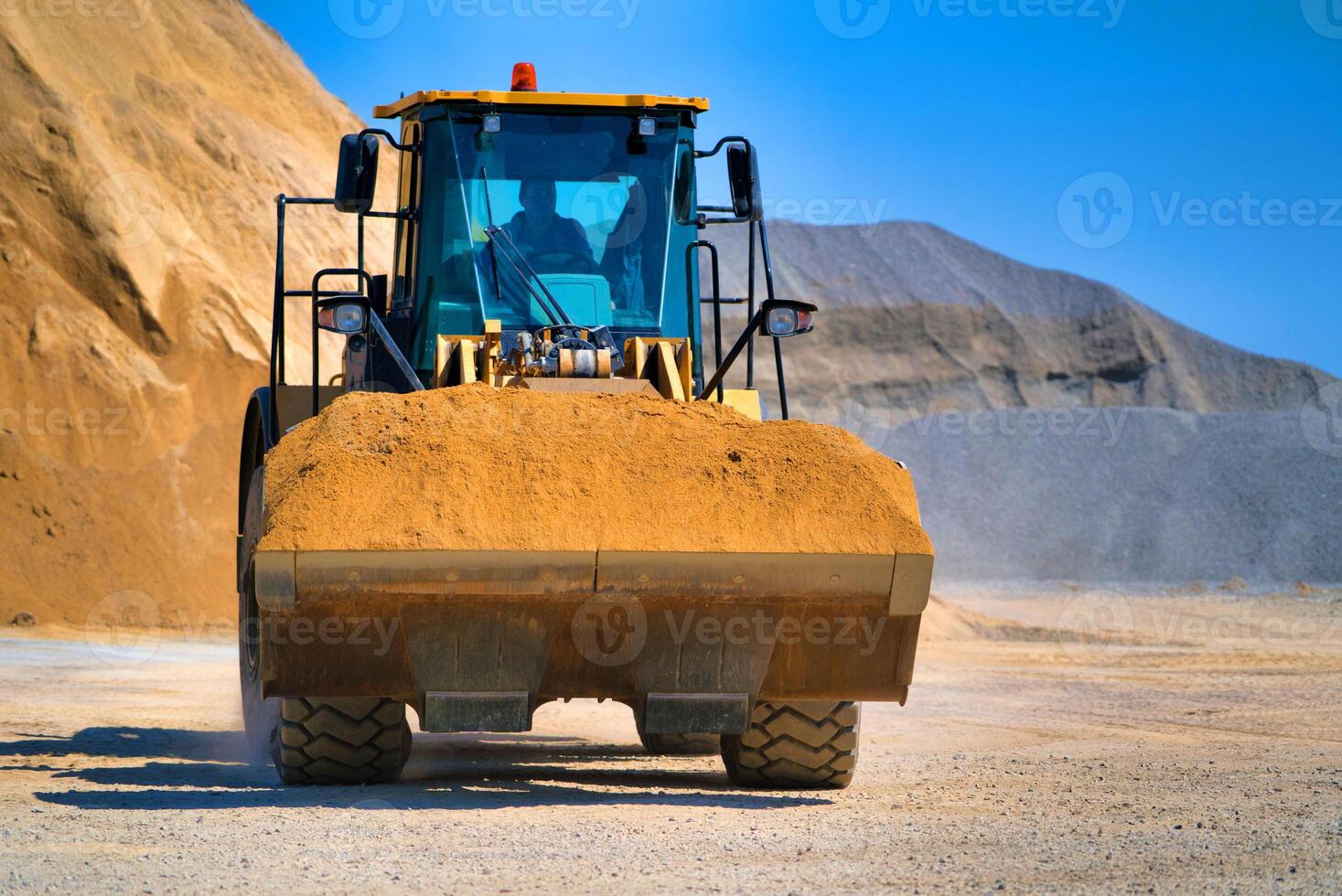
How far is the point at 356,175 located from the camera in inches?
309

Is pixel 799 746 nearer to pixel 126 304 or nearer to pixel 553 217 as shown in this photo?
pixel 553 217

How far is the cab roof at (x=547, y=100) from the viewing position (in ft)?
27.4

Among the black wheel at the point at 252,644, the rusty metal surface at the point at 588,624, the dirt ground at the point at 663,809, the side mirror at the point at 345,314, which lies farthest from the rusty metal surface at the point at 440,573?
the side mirror at the point at 345,314

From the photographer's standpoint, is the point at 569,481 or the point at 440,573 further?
the point at 569,481

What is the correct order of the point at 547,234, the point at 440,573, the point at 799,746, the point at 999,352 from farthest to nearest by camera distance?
the point at 999,352, the point at 547,234, the point at 799,746, the point at 440,573

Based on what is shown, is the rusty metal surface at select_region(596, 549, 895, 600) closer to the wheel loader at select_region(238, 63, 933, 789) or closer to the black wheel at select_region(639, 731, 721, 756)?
the wheel loader at select_region(238, 63, 933, 789)

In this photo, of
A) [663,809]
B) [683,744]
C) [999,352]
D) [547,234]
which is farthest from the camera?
[999,352]

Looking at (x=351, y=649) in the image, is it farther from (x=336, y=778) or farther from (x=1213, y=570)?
(x=1213, y=570)

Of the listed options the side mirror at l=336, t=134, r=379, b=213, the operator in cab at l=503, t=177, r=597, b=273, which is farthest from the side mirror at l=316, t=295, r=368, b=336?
the operator in cab at l=503, t=177, r=597, b=273

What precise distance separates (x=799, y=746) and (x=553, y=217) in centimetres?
320

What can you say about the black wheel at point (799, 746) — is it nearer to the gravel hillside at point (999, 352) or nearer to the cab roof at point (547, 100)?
the cab roof at point (547, 100)

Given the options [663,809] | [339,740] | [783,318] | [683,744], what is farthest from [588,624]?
[683,744]

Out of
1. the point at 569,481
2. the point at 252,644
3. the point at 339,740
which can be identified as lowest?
the point at 339,740

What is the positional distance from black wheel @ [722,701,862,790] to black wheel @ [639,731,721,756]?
2457 mm
